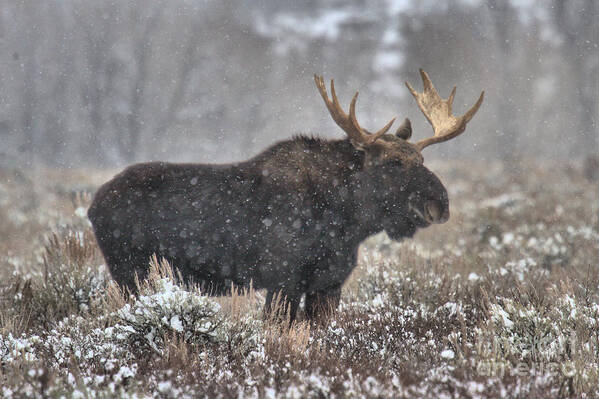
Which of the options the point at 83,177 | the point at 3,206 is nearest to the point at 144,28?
the point at 83,177

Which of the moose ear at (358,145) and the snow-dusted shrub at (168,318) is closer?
the snow-dusted shrub at (168,318)

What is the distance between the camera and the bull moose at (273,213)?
13.9 ft

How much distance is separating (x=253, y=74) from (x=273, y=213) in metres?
36.5

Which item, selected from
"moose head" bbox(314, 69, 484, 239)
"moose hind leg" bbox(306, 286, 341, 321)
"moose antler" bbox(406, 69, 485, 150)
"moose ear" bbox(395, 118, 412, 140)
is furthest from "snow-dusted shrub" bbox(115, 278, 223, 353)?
"moose antler" bbox(406, 69, 485, 150)

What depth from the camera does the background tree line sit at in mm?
31594

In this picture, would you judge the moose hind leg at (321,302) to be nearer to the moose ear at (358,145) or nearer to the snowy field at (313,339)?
the snowy field at (313,339)

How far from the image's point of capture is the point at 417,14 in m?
40.9

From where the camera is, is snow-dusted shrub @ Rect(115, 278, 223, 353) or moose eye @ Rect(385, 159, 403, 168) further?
moose eye @ Rect(385, 159, 403, 168)

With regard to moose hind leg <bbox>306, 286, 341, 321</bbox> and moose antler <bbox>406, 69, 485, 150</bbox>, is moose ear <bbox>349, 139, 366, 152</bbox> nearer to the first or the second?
moose antler <bbox>406, 69, 485, 150</bbox>

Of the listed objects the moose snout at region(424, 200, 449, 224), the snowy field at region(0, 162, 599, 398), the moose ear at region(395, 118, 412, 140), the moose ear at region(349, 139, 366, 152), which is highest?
the moose ear at region(395, 118, 412, 140)

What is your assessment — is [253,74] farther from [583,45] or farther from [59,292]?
[59,292]

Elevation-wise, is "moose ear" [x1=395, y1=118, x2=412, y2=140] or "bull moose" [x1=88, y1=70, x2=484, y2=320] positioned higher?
"moose ear" [x1=395, y1=118, x2=412, y2=140]

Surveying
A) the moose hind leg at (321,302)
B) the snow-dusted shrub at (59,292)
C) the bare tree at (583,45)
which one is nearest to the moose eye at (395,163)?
the moose hind leg at (321,302)

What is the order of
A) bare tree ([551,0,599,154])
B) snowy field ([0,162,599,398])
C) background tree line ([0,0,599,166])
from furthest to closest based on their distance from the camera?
background tree line ([0,0,599,166]) → bare tree ([551,0,599,154]) → snowy field ([0,162,599,398])
